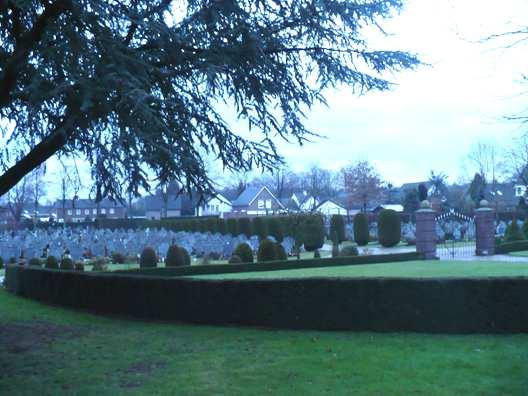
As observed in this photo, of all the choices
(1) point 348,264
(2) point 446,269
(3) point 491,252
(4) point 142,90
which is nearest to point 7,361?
(4) point 142,90

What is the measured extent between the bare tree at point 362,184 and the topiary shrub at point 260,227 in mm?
25962

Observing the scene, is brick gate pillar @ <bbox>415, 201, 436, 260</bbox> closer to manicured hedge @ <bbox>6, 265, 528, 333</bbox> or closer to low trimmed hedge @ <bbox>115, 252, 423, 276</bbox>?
low trimmed hedge @ <bbox>115, 252, 423, 276</bbox>

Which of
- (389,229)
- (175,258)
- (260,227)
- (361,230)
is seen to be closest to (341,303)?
(175,258)

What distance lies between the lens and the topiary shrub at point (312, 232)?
32.4 m

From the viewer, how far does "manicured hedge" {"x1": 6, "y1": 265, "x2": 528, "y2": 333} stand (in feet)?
29.5

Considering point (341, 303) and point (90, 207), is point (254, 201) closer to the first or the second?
point (341, 303)

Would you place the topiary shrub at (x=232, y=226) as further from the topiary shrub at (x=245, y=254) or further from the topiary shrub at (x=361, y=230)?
the topiary shrub at (x=245, y=254)

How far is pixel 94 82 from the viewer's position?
4.88 m

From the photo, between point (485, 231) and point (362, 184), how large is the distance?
120 ft

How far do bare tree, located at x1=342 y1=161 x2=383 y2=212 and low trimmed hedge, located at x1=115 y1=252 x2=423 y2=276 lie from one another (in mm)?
38524

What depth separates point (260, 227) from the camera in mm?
37438

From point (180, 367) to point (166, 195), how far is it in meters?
2.25

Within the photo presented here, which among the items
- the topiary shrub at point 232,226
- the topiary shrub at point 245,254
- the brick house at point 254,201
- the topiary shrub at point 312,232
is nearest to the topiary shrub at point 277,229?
the topiary shrub at point 312,232

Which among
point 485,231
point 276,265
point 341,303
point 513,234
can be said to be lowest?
point 276,265
